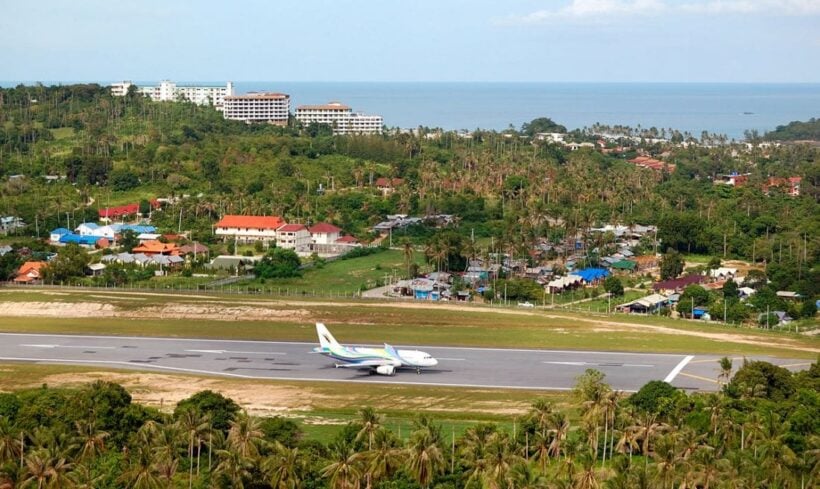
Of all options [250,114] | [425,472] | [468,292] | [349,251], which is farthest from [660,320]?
[250,114]

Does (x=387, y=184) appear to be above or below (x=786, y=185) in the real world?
below

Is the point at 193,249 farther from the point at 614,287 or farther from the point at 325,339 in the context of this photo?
the point at 325,339

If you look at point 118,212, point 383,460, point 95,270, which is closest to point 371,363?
point 383,460

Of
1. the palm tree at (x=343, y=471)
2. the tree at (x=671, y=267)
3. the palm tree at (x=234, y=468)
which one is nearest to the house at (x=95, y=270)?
the tree at (x=671, y=267)

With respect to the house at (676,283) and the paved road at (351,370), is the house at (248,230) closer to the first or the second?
the paved road at (351,370)

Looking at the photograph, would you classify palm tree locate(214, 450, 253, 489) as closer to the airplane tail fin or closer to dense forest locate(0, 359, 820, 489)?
dense forest locate(0, 359, 820, 489)

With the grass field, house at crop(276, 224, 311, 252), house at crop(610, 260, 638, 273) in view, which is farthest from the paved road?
house at crop(276, 224, 311, 252)
